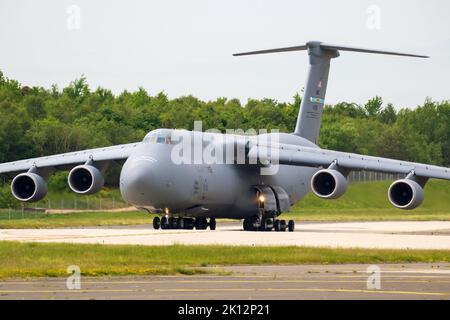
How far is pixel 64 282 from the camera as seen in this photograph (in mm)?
20969

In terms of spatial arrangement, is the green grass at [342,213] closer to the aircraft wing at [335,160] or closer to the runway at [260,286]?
the aircraft wing at [335,160]

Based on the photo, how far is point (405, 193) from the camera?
137 ft

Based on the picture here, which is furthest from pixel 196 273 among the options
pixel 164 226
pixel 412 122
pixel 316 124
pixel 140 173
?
pixel 412 122

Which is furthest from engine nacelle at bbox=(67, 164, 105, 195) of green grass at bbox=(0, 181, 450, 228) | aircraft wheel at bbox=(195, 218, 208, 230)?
aircraft wheel at bbox=(195, 218, 208, 230)

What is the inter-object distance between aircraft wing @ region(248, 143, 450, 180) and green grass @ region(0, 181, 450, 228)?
7.86 metres

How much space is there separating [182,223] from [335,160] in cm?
631

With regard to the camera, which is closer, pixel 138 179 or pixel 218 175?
pixel 138 179

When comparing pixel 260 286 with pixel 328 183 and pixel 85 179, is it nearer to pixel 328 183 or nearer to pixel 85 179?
pixel 328 183

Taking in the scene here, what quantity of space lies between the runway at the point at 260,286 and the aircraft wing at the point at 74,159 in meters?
21.7

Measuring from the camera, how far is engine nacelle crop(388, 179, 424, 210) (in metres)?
40.9

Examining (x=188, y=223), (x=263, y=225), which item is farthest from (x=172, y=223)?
(x=263, y=225)
